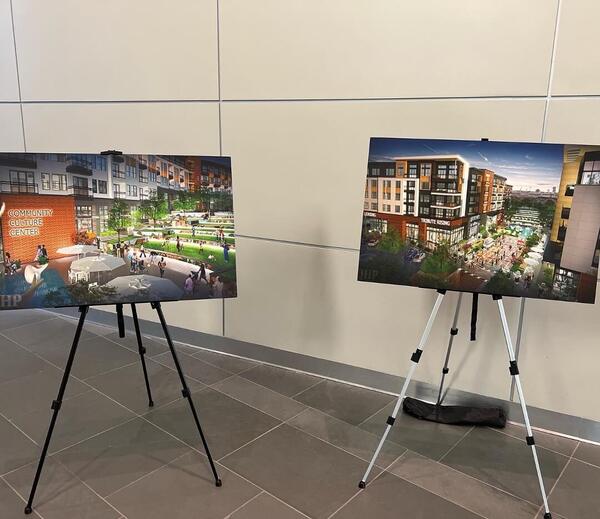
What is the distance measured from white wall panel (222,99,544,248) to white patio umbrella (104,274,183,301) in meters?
1.15

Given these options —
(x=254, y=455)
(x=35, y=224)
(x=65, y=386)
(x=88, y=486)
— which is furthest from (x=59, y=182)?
(x=254, y=455)

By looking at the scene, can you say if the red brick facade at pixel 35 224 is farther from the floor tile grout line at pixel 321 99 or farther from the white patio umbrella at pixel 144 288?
the floor tile grout line at pixel 321 99

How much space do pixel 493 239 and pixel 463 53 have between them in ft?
3.44

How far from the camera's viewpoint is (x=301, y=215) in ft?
10.3

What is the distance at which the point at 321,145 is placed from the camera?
9.81ft

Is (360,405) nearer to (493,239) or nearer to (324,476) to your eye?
(324,476)

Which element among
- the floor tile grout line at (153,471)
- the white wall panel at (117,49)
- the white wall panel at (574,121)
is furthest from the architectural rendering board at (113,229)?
the white wall panel at (574,121)

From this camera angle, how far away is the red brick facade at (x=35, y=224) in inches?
77.9

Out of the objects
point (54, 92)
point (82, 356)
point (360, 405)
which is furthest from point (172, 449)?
point (54, 92)

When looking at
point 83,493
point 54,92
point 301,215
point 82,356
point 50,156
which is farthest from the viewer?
point 54,92

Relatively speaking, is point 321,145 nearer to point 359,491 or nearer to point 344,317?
point 344,317

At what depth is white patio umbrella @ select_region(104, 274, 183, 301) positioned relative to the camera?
2.13 meters

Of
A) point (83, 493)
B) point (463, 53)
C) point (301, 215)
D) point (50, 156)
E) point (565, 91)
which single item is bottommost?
point (83, 493)

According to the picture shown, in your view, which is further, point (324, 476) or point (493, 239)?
point (324, 476)
